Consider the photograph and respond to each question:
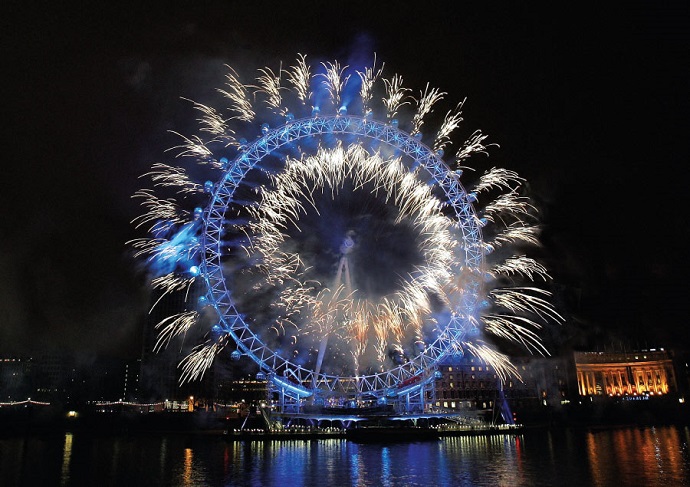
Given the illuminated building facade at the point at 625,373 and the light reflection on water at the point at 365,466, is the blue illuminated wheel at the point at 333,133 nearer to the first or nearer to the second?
the light reflection on water at the point at 365,466

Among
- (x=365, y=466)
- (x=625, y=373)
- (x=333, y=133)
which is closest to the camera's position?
(x=365, y=466)

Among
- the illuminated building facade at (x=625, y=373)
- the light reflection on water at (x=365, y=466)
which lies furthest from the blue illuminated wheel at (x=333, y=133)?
the illuminated building facade at (x=625, y=373)

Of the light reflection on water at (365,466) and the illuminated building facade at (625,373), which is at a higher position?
the illuminated building facade at (625,373)

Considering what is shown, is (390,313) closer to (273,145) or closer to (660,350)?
(273,145)

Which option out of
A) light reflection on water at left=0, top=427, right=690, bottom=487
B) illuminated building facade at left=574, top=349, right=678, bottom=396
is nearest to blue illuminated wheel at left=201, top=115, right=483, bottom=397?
light reflection on water at left=0, top=427, right=690, bottom=487

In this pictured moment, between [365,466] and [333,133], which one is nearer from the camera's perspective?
[365,466]

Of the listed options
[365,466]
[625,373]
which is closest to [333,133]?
[365,466]

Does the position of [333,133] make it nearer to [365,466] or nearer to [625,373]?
[365,466]
